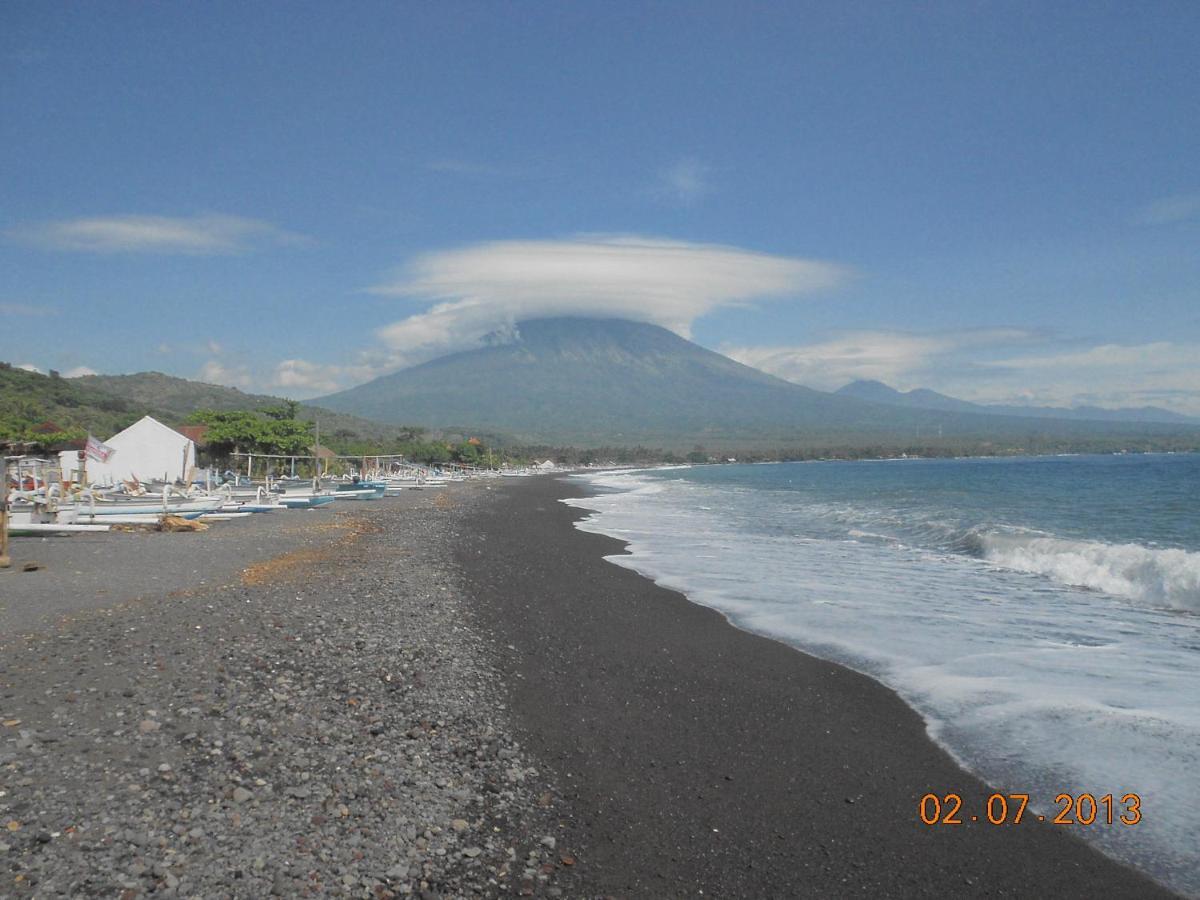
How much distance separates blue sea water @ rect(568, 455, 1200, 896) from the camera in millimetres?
4957

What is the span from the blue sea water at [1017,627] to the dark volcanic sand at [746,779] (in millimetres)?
363

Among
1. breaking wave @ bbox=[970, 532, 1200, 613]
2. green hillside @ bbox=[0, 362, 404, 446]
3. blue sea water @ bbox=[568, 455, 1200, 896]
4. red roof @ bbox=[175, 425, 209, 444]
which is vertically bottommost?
blue sea water @ bbox=[568, 455, 1200, 896]

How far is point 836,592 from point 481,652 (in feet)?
20.3

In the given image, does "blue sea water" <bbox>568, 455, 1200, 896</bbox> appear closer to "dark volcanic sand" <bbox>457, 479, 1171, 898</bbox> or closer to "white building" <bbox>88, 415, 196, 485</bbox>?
"dark volcanic sand" <bbox>457, 479, 1171, 898</bbox>

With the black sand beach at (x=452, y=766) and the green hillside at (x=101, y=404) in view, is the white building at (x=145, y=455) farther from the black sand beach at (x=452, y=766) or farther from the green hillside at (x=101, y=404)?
the black sand beach at (x=452, y=766)

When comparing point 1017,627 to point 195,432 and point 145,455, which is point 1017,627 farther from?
point 195,432

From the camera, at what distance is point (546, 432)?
637 ft

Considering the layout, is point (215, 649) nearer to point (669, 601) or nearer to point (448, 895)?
point (448, 895)
